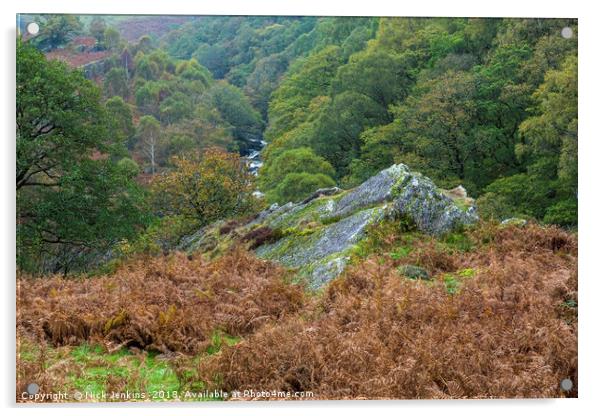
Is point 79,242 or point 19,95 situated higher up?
point 19,95

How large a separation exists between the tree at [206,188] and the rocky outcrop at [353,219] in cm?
125

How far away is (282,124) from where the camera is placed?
12945 millimetres

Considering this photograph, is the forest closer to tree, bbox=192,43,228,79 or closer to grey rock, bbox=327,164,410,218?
tree, bbox=192,43,228,79

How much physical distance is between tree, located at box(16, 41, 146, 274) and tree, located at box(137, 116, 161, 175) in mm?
728

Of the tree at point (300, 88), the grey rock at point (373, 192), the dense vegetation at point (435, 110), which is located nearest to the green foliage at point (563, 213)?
the dense vegetation at point (435, 110)

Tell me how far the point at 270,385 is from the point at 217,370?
21.6 inches

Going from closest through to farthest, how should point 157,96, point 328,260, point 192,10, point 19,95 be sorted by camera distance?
point 192,10
point 19,95
point 328,260
point 157,96

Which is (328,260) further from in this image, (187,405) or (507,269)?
(187,405)

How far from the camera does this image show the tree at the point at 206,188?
13.5 m

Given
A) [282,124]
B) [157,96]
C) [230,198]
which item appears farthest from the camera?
[230,198]

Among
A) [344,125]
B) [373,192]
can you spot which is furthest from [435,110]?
[373,192]

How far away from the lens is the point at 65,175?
9914 millimetres

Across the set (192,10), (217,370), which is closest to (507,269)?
(217,370)

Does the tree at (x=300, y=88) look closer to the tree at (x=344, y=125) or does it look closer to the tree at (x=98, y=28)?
the tree at (x=344, y=125)
